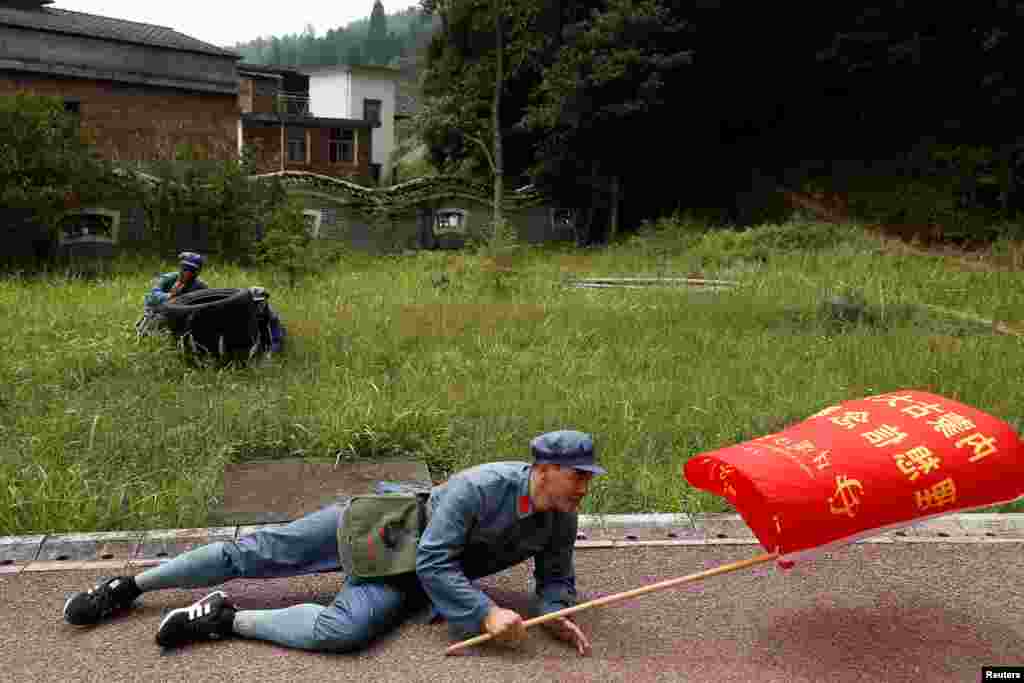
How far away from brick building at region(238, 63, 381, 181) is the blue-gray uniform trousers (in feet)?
131

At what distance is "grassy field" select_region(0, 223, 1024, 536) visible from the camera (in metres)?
6.08

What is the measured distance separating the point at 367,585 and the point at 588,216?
25497 mm

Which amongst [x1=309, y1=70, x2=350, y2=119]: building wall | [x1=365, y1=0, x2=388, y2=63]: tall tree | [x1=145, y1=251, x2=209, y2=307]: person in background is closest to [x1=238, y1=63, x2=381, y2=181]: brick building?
[x1=309, y1=70, x2=350, y2=119]: building wall

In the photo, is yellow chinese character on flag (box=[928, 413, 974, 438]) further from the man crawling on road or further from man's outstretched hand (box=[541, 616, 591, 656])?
man's outstretched hand (box=[541, 616, 591, 656])

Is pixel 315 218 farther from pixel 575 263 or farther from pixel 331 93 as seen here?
pixel 331 93

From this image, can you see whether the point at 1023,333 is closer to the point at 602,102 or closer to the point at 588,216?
the point at 602,102

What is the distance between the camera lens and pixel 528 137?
2958 centimetres

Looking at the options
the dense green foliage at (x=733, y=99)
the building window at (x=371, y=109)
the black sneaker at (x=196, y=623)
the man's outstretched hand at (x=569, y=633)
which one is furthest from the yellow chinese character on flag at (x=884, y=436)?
the building window at (x=371, y=109)

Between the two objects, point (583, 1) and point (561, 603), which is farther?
point (583, 1)

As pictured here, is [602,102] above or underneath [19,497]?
above

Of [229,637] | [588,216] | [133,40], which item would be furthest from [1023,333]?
[133,40]

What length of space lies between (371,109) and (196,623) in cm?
5875

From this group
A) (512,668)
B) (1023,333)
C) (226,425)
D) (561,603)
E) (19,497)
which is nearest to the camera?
(512,668)

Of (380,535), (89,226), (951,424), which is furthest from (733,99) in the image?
(380,535)
